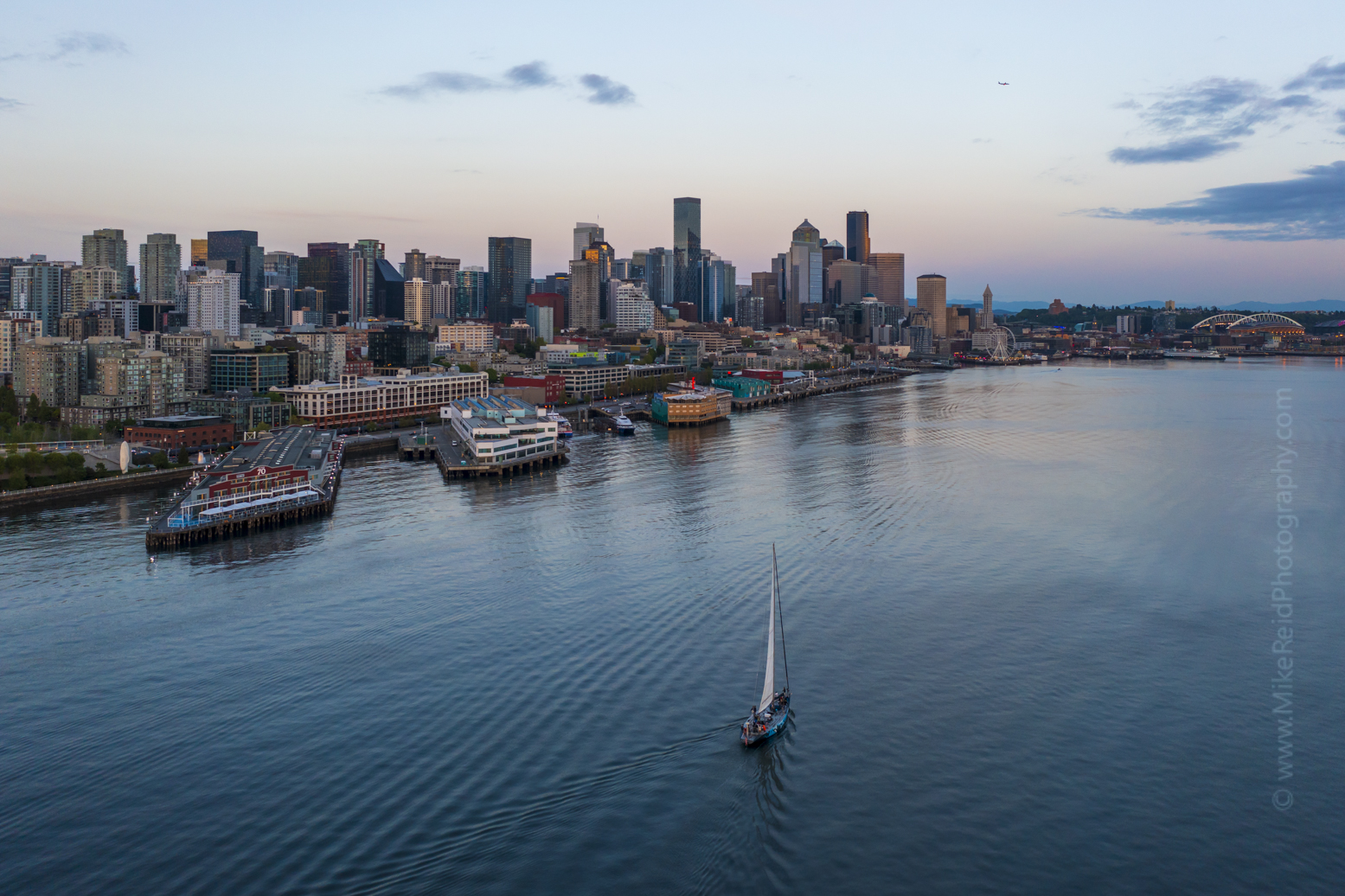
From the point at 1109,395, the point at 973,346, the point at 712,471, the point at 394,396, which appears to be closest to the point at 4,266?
the point at 394,396

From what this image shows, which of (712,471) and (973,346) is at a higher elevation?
(973,346)

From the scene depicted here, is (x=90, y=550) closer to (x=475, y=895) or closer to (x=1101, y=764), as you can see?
(x=475, y=895)

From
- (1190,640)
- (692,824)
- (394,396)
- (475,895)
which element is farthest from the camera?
(394,396)

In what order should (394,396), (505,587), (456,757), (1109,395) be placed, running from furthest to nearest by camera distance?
(1109,395) → (394,396) → (505,587) → (456,757)

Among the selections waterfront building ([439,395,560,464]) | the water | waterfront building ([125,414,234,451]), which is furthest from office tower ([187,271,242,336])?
the water

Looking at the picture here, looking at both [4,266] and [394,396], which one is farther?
[4,266]

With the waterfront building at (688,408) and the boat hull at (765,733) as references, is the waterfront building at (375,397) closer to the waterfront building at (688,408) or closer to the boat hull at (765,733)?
the waterfront building at (688,408)

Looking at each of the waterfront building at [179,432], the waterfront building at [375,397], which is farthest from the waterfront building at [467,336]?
the waterfront building at [179,432]

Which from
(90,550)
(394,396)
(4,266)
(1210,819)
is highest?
(4,266)
